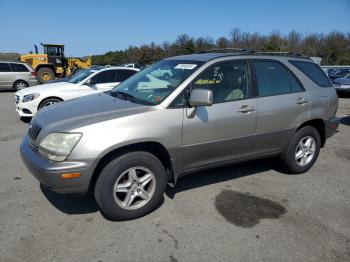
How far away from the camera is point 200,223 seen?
3.42 meters

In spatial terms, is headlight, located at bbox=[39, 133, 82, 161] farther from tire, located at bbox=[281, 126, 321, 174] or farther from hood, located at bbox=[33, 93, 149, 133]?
tire, located at bbox=[281, 126, 321, 174]

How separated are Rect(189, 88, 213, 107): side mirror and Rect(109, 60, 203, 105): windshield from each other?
29cm

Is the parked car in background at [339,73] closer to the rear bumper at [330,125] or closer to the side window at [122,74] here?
the side window at [122,74]

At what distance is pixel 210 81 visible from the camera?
3.87 meters

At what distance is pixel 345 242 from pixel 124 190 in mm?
2311

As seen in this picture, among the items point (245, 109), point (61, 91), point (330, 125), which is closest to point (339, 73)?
point (330, 125)

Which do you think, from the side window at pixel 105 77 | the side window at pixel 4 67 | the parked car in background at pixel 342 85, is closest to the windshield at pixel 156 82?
the side window at pixel 105 77

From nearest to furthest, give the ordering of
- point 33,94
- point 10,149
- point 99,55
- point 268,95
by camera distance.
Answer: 1. point 268,95
2. point 10,149
3. point 33,94
4. point 99,55

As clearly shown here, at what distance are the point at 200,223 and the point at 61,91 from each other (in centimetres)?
628

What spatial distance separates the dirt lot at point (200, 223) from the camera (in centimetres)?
292

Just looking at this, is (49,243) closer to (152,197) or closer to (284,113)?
→ (152,197)

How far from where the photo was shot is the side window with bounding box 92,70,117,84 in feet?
28.7

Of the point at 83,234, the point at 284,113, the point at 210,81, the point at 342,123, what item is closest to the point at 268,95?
the point at 284,113

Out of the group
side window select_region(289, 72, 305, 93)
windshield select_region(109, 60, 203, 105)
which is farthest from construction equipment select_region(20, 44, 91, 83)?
side window select_region(289, 72, 305, 93)
